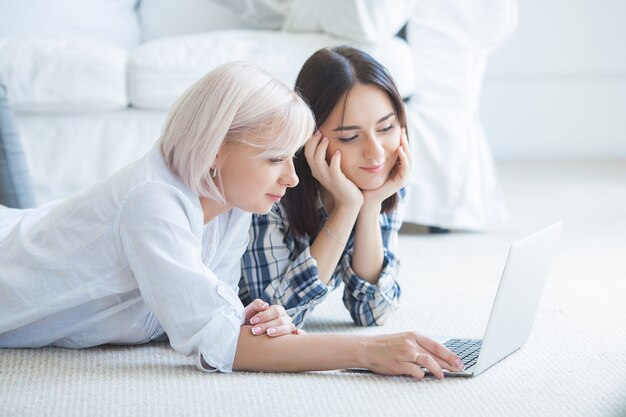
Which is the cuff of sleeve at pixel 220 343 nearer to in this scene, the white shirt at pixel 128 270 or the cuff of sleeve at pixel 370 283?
the white shirt at pixel 128 270

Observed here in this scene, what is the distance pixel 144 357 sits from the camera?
4.30 feet

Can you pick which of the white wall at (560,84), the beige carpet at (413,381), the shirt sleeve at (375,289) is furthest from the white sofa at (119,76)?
the white wall at (560,84)

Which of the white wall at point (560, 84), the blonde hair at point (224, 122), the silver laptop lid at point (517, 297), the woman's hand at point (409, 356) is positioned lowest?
the white wall at point (560, 84)

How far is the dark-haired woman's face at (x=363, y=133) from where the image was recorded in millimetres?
1434

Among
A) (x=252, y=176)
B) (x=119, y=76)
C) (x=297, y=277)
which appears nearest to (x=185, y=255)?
(x=252, y=176)

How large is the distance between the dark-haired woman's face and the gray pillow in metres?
0.60

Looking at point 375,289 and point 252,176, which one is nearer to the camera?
point 252,176

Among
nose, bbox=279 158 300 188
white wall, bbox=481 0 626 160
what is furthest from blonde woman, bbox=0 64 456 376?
white wall, bbox=481 0 626 160

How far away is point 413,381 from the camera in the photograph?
1.19 m

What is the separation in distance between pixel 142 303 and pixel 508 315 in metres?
0.49

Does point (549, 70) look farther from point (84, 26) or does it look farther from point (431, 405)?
point (431, 405)

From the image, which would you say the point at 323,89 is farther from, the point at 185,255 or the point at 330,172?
the point at 185,255

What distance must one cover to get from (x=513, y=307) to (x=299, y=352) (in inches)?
11.2

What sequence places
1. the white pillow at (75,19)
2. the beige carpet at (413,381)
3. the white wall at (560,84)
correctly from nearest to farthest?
the beige carpet at (413,381) < the white pillow at (75,19) < the white wall at (560,84)
